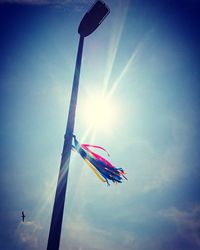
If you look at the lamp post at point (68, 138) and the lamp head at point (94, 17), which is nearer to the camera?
the lamp post at point (68, 138)

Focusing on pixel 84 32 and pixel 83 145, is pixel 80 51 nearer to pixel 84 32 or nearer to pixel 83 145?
pixel 84 32

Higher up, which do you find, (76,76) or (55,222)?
(76,76)

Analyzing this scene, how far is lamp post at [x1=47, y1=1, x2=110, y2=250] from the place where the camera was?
128 inches

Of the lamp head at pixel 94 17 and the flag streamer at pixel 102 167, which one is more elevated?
the lamp head at pixel 94 17

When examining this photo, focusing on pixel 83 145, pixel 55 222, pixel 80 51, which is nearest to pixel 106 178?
pixel 83 145

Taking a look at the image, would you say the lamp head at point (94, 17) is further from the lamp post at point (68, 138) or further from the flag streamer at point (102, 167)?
the flag streamer at point (102, 167)

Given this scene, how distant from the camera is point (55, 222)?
3.29m

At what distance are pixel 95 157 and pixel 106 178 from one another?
572mm

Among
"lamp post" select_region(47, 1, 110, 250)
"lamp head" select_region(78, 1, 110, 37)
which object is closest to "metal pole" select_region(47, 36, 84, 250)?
"lamp post" select_region(47, 1, 110, 250)

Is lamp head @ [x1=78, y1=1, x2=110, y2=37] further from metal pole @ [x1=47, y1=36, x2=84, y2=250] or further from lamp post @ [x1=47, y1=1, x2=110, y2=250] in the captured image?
metal pole @ [x1=47, y1=36, x2=84, y2=250]

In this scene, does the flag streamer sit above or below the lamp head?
below

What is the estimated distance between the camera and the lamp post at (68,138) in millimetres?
3252

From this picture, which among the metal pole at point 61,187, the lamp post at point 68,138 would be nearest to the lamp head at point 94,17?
the lamp post at point 68,138

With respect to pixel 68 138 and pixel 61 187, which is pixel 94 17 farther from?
pixel 61 187
